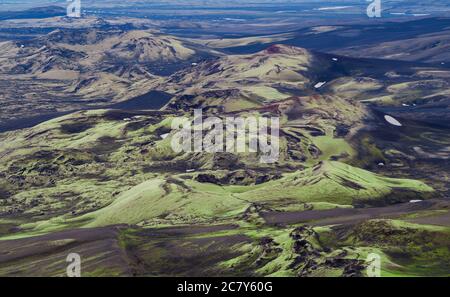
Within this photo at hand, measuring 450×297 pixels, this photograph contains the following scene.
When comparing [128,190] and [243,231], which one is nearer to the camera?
[243,231]

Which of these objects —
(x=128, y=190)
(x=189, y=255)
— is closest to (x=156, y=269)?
(x=189, y=255)

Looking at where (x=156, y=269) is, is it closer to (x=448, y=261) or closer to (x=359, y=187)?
(x=448, y=261)

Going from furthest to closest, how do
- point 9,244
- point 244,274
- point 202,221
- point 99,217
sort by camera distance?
point 99,217
point 202,221
point 9,244
point 244,274

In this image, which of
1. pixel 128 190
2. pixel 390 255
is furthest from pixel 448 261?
pixel 128 190

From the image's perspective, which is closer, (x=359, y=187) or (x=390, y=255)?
(x=390, y=255)
